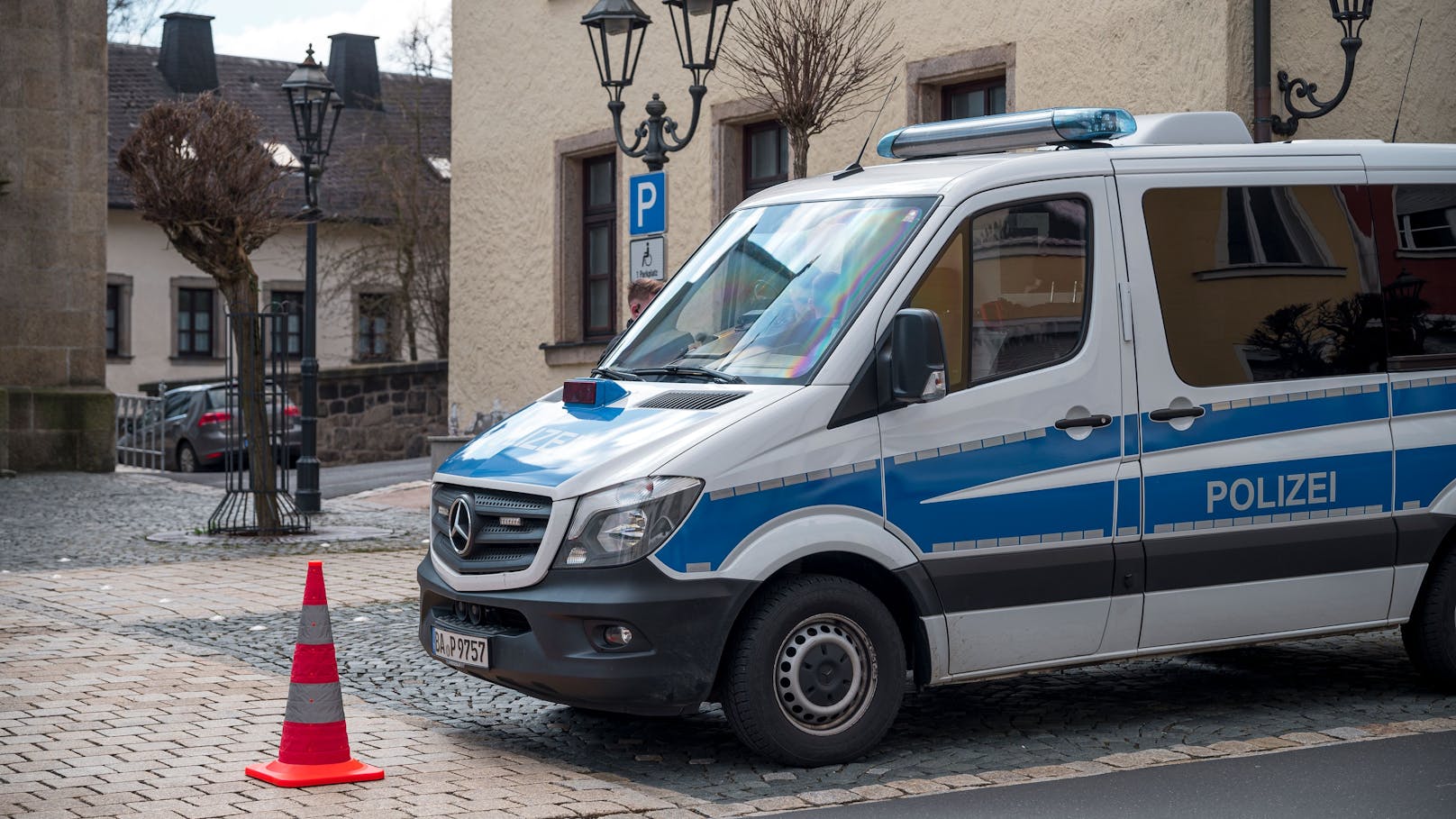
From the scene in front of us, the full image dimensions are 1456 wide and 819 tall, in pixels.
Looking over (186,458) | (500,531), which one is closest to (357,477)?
(186,458)

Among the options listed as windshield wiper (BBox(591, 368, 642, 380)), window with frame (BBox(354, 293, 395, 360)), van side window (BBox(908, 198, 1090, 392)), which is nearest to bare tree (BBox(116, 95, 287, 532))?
windshield wiper (BBox(591, 368, 642, 380))

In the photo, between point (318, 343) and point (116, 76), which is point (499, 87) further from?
point (116, 76)

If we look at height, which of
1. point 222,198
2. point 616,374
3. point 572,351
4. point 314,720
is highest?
point 222,198

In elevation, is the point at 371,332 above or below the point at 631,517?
above

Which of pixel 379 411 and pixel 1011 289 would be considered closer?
pixel 1011 289

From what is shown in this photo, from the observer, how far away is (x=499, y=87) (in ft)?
68.8

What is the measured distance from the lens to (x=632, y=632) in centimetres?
637

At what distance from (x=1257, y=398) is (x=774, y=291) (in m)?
1.93

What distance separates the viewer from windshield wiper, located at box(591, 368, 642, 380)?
7.38 metres

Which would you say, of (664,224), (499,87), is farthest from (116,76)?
(664,224)

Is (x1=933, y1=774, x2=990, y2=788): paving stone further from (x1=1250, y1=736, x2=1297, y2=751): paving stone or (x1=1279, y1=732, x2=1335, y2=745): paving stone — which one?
(x1=1279, y1=732, x2=1335, y2=745): paving stone

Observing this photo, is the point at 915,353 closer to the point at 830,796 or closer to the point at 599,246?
the point at 830,796

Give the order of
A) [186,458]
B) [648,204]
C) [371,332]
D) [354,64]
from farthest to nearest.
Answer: [354,64], [371,332], [186,458], [648,204]

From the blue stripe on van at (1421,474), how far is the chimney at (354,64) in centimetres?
5208
